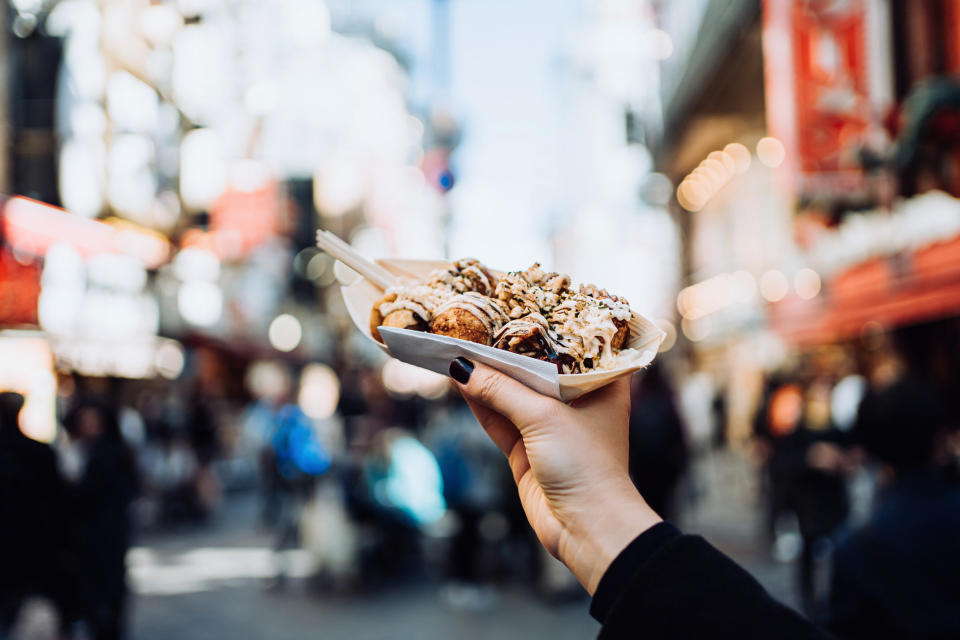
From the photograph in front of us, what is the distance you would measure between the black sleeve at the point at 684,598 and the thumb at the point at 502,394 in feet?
0.99

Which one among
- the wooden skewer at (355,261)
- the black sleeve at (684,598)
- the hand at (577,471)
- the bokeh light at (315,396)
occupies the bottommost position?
the bokeh light at (315,396)

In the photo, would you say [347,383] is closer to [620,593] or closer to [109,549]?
[109,549]

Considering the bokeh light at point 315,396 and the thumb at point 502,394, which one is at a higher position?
the thumb at point 502,394

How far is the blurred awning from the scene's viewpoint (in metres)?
7.65

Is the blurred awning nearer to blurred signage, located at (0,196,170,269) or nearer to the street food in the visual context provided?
the street food

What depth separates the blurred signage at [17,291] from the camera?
33.8 feet

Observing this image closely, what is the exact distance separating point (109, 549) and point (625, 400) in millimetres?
4992

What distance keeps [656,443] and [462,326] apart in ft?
17.2

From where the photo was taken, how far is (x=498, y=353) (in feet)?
4.92

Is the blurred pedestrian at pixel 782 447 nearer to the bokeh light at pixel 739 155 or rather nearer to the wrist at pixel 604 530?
the wrist at pixel 604 530

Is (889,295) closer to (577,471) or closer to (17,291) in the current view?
(577,471)

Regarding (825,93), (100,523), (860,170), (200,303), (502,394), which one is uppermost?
(825,93)

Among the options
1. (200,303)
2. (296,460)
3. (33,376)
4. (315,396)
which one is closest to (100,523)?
(296,460)

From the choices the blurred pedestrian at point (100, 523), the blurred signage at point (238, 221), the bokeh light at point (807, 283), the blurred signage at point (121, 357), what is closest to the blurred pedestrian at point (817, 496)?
the blurred pedestrian at point (100, 523)
